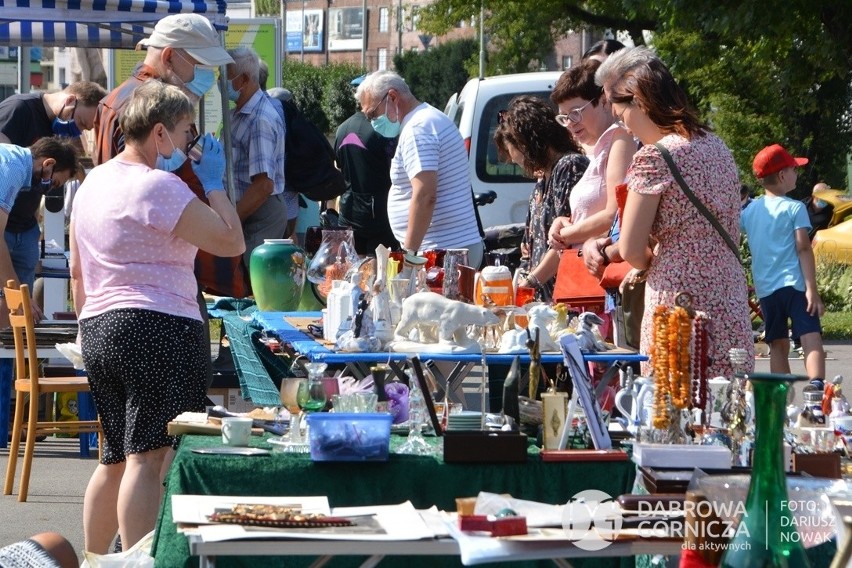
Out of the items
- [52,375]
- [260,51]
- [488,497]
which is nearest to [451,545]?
[488,497]

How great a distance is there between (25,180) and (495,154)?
5.36 m

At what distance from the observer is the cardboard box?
6719mm

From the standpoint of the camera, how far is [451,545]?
2.57 meters

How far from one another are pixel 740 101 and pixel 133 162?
55.2 feet

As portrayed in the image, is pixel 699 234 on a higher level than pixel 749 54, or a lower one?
lower

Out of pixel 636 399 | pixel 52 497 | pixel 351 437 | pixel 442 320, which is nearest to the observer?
pixel 351 437

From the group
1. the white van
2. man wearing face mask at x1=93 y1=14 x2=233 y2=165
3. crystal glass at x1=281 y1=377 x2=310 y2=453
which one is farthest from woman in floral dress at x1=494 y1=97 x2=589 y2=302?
the white van

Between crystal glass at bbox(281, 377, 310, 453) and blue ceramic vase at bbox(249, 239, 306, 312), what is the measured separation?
6.48ft

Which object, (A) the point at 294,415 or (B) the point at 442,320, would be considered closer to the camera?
(A) the point at 294,415

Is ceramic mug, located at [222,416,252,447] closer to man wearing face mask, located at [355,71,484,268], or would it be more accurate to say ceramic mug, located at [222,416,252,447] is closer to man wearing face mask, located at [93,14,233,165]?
man wearing face mask, located at [93,14,233,165]

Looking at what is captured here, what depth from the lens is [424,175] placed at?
21.5ft

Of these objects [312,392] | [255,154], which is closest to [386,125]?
[255,154]

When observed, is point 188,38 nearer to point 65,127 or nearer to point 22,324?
point 22,324

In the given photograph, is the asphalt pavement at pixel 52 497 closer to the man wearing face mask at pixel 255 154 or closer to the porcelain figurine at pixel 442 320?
the man wearing face mask at pixel 255 154
